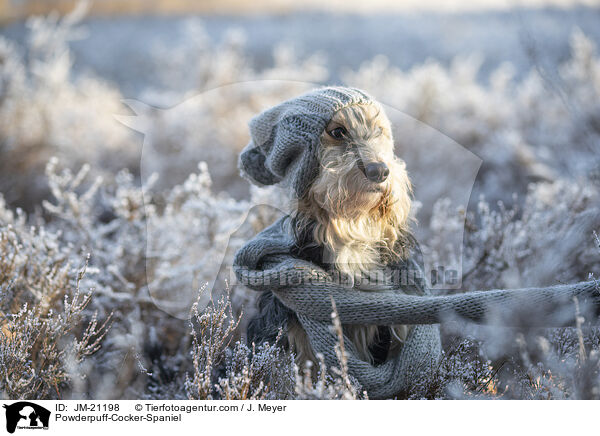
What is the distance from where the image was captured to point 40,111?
542 centimetres

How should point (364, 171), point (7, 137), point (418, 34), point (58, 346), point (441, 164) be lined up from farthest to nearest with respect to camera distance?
point (418, 34) < point (7, 137) < point (441, 164) < point (58, 346) < point (364, 171)

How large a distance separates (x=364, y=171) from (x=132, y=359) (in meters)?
1.68

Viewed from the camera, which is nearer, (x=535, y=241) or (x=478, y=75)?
(x=535, y=241)

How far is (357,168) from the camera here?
167cm

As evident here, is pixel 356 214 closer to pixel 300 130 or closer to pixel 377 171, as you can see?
pixel 377 171

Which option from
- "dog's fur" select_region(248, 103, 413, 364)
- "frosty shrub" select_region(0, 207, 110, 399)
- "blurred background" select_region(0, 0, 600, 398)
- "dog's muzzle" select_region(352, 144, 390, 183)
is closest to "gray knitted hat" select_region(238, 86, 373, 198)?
"dog's fur" select_region(248, 103, 413, 364)

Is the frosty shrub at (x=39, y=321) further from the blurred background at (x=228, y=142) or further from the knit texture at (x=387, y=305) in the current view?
the knit texture at (x=387, y=305)

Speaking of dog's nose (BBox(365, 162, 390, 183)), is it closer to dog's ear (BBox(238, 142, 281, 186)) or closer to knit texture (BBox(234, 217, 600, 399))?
knit texture (BBox(234, 217, 600, 399))
